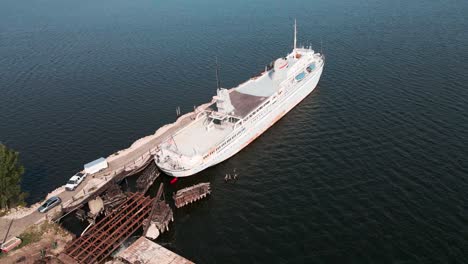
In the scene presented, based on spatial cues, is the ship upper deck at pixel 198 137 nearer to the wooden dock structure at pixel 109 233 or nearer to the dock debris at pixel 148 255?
the wooden dock structure at pixel 109 233

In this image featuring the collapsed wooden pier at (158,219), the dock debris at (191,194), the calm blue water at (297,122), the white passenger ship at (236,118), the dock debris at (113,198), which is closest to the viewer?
the calm blue water at (297,122)

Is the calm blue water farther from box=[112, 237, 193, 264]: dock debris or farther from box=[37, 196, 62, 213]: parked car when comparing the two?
box=[37, 196, 62, 213]: parked car

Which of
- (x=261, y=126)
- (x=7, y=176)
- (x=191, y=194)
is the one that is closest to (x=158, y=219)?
(x=191, y=194)

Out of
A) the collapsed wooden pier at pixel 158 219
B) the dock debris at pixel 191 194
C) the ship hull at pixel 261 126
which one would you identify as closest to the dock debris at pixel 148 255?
the collapsed wooden pier at pixel 158 219

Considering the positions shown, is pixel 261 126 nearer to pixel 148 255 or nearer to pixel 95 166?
pixel 95 166

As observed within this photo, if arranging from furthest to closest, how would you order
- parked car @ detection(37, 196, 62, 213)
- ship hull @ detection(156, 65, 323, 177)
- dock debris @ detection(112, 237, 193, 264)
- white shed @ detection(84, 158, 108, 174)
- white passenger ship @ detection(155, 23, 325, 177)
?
1. white passenger ship @ detection(155, 23, 325, 177)
2. ship hull @ detection(156, 65, 323, 177)
3. white shed @ detection(84, 158, 108, 174)
4. parked car @ detection(37, 196, 62, 213)
5. dock debris @ detection(112, 237, 193, 264)

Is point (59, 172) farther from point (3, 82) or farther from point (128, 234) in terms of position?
point (3, 82)

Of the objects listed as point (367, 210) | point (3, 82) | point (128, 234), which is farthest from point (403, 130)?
point (3, 82)

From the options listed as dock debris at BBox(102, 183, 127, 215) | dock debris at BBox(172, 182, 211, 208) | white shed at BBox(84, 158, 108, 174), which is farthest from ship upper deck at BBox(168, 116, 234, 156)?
dock debris at BBox(102, 183, 127, 215)
